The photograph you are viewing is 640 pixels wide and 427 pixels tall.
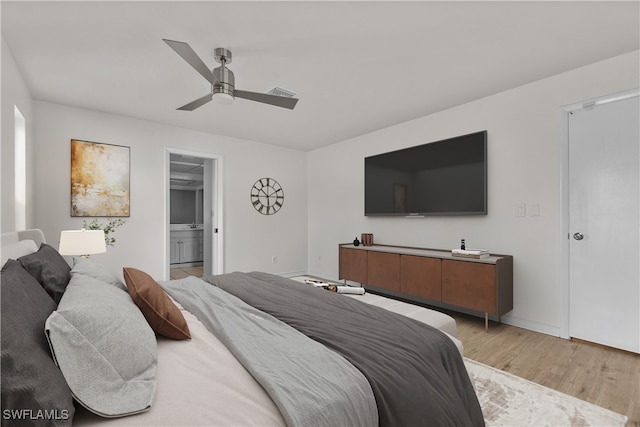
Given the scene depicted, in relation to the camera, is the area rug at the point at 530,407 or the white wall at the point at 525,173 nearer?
the area rug at the point at 530,407

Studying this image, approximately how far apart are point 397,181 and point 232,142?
2816 millimetres

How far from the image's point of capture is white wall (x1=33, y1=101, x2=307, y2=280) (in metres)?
3.62

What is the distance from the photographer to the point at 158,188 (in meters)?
4.34

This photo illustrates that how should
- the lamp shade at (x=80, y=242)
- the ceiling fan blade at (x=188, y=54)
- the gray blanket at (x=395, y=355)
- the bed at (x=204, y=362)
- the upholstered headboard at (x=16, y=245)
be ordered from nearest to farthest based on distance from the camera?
the bed at (x=204, y=362) < the gray blanket at (x=395, y=355) < the upholstered headboard at (x=16, y=245) < the ceiling fan blade at (x=188, y=54) < the lamp shade at (x=80, y=242)

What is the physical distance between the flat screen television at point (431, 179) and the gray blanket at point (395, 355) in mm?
2396

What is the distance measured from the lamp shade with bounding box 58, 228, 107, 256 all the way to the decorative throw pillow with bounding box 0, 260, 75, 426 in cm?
212

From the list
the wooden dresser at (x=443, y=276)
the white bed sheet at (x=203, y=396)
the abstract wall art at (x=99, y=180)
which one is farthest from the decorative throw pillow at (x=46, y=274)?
the wooden dresser at (x=443, y=276)

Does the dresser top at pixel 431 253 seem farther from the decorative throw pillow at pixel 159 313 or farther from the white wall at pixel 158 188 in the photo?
the decorative throw pillow at pixel 159 313

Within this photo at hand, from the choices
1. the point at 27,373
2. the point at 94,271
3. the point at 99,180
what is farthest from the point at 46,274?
the point at 99,180

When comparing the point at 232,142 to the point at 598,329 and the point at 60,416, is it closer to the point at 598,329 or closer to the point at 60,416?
the point at 60,416

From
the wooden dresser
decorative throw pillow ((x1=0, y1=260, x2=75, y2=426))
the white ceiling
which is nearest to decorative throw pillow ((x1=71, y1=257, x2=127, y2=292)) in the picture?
decorative throw pillow ((x1=0, y1=260, x2=75, y2=426))

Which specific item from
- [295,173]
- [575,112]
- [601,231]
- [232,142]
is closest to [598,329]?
[601,231]

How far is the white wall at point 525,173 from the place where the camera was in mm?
2879

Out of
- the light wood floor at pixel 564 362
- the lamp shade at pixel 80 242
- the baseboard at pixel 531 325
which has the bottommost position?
the light wood floor at pixel 564 362
